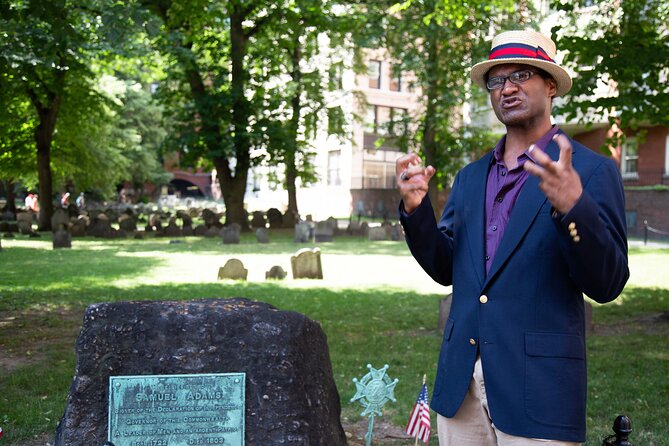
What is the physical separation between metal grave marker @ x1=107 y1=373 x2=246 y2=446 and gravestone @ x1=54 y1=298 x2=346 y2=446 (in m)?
0.11

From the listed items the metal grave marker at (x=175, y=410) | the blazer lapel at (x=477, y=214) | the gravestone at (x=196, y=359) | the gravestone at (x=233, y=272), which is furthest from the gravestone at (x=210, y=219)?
the blazer lapel at (x=477, y=214)

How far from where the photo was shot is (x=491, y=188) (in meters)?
3.14

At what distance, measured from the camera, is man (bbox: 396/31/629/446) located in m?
2.64

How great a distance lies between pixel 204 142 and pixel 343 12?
7535 millimetres

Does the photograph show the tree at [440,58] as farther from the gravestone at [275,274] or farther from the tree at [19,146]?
the tree at [19,146]

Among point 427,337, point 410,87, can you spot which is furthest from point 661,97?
point 410,87

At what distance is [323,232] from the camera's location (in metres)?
26.4

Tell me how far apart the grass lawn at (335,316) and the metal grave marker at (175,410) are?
2140mm

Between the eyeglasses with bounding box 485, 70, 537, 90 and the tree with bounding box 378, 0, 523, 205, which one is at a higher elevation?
the tree with bounding box 378, 0, 523, 205

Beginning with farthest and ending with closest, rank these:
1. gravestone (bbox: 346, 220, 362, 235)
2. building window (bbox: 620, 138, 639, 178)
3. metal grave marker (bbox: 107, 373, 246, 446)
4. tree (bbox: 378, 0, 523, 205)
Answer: building window (bbox: 620, 138, 639, 178)
gravestone (bbox: 346, 220, 362, 235)
tree (bbox: 378, 0, 523, 205)
metal grave marker (bbox: 107, 373, 246, 446)

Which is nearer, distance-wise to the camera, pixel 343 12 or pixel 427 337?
pixel 427 337

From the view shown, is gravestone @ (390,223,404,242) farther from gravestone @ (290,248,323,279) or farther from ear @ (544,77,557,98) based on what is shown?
ear @ (544,77,557,98)

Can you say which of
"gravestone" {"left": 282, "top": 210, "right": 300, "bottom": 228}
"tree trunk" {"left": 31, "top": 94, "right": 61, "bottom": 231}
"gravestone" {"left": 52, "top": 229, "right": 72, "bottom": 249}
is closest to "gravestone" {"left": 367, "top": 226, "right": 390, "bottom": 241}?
"gravestone" {"left": 282, "top": 210, "right": 300, "bottom": 228}

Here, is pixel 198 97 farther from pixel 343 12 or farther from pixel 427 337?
pixel 427 337
